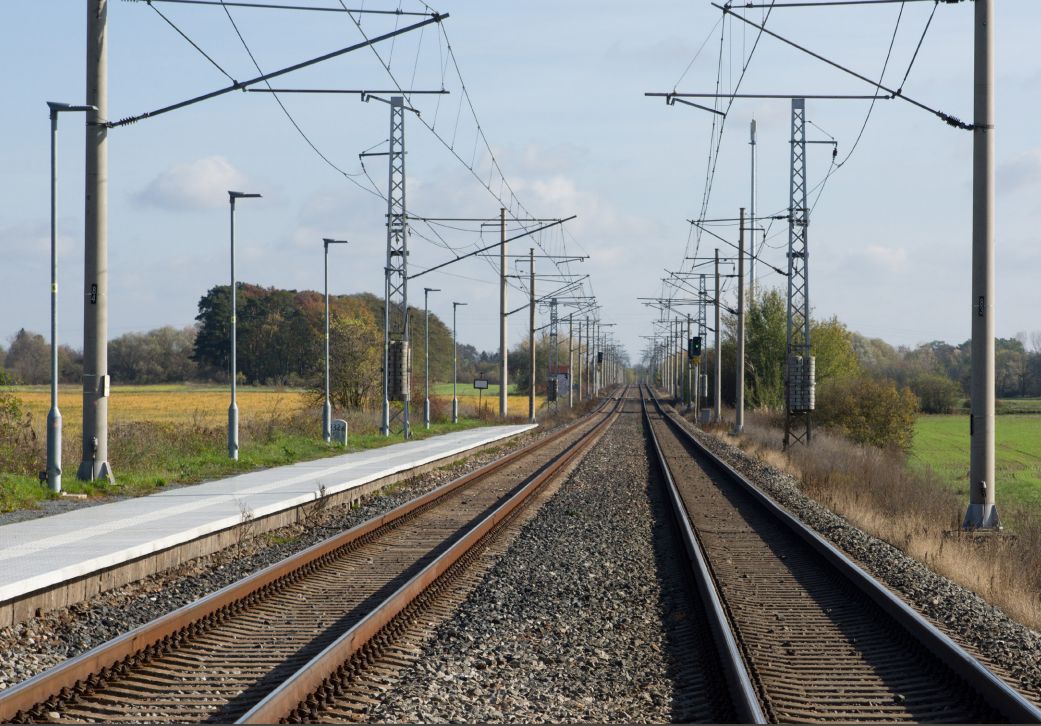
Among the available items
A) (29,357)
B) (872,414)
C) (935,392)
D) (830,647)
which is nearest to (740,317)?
(872,414)

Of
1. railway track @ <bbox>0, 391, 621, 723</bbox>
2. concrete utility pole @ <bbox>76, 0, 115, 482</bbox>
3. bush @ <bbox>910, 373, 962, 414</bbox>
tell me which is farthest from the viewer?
bush @ <bbox>910, 373, 962, 414</bbox>

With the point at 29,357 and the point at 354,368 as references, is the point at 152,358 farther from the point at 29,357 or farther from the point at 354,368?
the point at 354,368

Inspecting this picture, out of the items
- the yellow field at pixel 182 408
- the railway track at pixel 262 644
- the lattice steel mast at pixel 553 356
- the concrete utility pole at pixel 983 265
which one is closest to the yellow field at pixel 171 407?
the yellow field at pixel 182 408

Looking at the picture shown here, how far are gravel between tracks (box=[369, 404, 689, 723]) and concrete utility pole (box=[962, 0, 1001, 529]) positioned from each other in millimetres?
4806

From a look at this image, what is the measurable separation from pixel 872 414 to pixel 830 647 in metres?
46.2

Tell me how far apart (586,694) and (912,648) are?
3.08m

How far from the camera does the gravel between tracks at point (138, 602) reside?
29.7ft

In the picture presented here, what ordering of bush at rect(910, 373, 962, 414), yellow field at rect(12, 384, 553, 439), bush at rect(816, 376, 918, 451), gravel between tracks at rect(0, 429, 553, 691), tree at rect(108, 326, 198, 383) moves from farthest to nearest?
tree at rect(108, 326, 198, 383) → bush at rect(910, 373, 962, 414) → yellow field at rect(12, 384, 553, 439) → bush at rect(816, 376, 918, 451) → gravel between tracks at rect(0, 429, 553, 691)

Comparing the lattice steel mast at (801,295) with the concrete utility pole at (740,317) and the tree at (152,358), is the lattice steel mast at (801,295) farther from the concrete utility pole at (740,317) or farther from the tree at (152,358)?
the tree at (152,358)

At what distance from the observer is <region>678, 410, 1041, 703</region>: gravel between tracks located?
9086 millimetres

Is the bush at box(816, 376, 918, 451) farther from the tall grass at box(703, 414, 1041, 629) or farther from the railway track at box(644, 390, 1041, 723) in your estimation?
the railway track at box(644, 390, 1041, 723)

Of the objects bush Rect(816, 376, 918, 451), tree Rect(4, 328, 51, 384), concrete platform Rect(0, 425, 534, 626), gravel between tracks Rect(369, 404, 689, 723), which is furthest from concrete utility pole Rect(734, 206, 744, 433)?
tree Rect(4, 328, 51, 384)

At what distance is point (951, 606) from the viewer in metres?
11.4

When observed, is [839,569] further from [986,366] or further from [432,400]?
[432,400]
